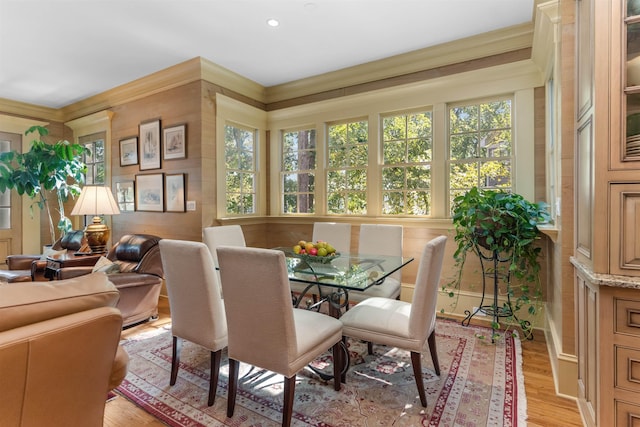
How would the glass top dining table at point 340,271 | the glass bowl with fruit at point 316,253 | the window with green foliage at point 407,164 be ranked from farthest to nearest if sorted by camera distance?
the window with green foliage at point 407,164
the glass bowl with fruit at point 316,253
the glass top dining table at point 340,271

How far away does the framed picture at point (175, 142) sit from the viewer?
3.91 m

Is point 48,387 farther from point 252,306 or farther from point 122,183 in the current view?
point 122,183

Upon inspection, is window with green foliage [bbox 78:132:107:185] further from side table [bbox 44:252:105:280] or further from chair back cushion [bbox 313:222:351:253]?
chair back cushion [bbox 313:222:351:253]

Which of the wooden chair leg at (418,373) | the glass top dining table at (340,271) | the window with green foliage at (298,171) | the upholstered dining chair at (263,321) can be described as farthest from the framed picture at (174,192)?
the wooden chair leg at (418,373)

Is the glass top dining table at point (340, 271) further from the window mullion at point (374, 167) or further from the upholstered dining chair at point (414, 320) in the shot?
the window mullion at point (374, 167)

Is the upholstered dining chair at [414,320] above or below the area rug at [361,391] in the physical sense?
above

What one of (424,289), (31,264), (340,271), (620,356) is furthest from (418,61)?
(31,264)

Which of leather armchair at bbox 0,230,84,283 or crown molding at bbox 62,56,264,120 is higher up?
crown molding at bbox 62,56,264,120

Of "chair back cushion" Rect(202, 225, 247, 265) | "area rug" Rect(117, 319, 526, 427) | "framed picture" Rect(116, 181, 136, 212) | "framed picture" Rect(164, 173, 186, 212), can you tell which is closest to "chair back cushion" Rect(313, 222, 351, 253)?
"chair back cushion" Rect(202, 225, 247, 265)

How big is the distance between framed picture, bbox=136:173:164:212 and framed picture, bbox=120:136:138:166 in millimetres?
273

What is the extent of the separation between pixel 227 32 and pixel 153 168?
2059 millimetres

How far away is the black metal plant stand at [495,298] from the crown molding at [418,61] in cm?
197

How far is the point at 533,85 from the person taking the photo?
2996 mm

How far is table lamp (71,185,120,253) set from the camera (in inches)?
147
